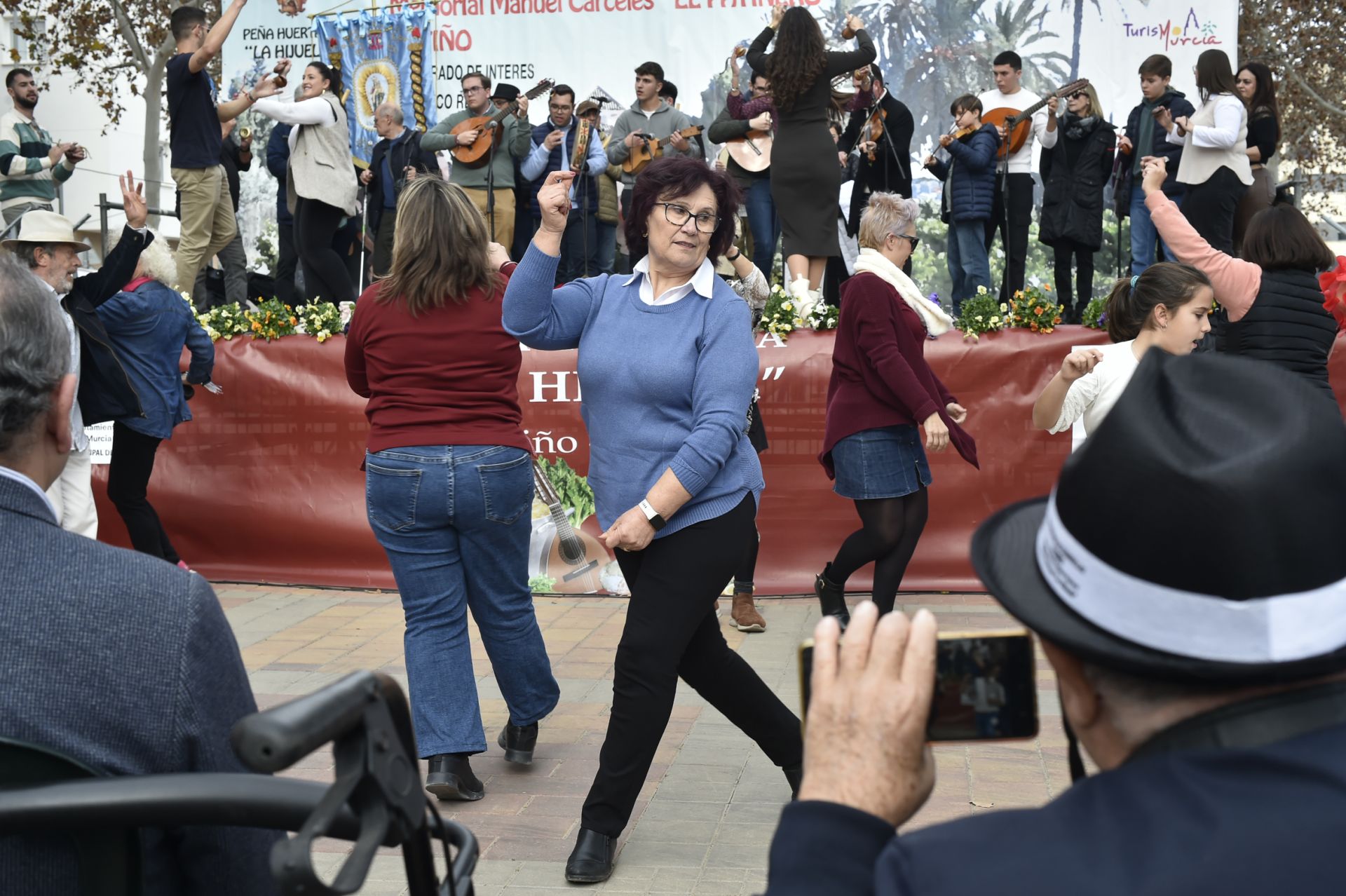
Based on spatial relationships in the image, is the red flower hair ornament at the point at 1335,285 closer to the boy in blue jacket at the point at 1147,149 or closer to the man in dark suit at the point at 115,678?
the boy in blue jacket at the point at 1147,149

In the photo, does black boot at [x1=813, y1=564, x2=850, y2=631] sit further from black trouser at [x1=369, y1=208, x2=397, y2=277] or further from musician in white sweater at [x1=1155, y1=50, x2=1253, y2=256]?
black trouser at [x1=369, y1=208, x2=397, y2=277]

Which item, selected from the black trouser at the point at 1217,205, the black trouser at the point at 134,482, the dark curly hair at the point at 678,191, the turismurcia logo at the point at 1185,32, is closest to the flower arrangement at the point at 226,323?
the black trouser at the point at 134,482

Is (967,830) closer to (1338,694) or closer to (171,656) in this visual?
(1338,694)

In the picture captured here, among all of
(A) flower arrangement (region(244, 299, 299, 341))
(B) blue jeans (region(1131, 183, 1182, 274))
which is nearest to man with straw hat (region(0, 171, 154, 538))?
(A) flower arrangement (region(244, 299, 299, 341))

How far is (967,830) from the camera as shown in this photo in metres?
1.23

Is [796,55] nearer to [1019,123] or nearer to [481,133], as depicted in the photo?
[1019,123]

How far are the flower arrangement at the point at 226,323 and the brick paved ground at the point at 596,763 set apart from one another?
6.04 ft

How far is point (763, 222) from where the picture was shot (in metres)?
10.9

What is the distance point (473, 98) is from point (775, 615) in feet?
→ 19.4

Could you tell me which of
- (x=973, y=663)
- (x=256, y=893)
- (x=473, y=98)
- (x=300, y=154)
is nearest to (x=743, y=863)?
(x=256, y=893)

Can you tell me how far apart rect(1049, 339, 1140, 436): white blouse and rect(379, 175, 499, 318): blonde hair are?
217 centimetres

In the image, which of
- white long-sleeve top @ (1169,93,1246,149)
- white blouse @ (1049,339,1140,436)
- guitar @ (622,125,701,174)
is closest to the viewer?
white blouse @ (1049,339,1140,436)

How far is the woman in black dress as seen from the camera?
8.76 m

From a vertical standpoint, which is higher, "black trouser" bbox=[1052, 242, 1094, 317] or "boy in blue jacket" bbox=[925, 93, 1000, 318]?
"boy in blue jacket" bbox=[925, 93, 1000, 318]
